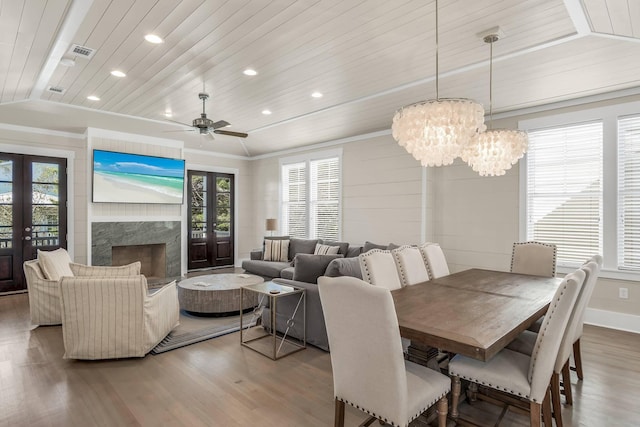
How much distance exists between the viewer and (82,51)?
3473mm

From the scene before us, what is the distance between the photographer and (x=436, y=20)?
281cm

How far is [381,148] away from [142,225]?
196 inches

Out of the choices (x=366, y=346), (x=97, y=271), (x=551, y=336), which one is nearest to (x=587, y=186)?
(x=551, y=336)

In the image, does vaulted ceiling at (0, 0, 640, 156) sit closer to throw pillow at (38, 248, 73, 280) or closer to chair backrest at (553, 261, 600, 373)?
chair backrest at (553, 261, 600, 373)

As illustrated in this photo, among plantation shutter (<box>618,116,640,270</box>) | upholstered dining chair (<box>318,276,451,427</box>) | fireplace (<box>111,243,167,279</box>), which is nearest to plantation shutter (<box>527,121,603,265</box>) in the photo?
plantation shutter (<box>618,116,640,270</box>)

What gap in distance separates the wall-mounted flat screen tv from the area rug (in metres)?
3.05

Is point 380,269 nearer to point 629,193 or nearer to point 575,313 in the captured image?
point 575,313

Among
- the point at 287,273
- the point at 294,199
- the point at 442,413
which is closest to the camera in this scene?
the point at 442,413

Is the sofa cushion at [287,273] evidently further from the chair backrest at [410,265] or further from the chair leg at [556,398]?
the chair leg at [556,398]

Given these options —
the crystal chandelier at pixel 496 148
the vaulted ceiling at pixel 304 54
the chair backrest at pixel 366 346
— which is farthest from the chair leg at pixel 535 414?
the vaulted ceiling at pixel 304 54

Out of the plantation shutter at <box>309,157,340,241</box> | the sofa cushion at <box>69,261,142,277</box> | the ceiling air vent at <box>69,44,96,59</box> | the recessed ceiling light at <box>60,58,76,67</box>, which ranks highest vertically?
the ceiling air vent at <box>69,44,96,59</box>

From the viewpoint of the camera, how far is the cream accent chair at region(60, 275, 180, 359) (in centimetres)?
316

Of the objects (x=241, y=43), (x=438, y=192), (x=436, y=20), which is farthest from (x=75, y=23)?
(x=438, y=192)

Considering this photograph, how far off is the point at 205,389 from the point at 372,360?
1693 mm
